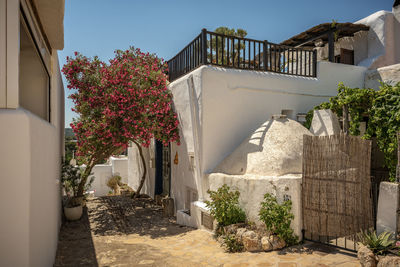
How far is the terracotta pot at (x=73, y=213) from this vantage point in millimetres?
8664

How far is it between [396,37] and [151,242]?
1241 centimetres

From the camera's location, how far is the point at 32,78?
4.64 m

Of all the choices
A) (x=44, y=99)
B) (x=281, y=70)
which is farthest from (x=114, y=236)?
(x=281, y=70)

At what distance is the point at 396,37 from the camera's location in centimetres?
1161

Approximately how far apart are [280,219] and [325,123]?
3.58 meters

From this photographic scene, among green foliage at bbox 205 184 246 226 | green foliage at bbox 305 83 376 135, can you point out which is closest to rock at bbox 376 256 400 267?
green foliage at bbox 205 184 246 226

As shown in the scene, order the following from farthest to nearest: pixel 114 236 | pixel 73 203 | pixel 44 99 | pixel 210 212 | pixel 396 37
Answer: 1. pixel 396 37
2. pixel 73 203
3. pixel 114 236
4. pixel 210 212
5. pixel 44 99

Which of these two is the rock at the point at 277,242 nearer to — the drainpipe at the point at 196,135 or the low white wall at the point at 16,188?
the drainpipe at the point at 196,135

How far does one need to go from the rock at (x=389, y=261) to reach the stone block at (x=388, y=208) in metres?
0.81

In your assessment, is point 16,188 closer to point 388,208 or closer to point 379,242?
point 379,242

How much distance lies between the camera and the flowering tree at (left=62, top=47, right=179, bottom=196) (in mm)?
8586

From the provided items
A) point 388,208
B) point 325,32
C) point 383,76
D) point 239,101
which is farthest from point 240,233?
point 325,32

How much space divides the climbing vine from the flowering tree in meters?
5.24

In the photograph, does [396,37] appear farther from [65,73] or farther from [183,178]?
[65,73]
